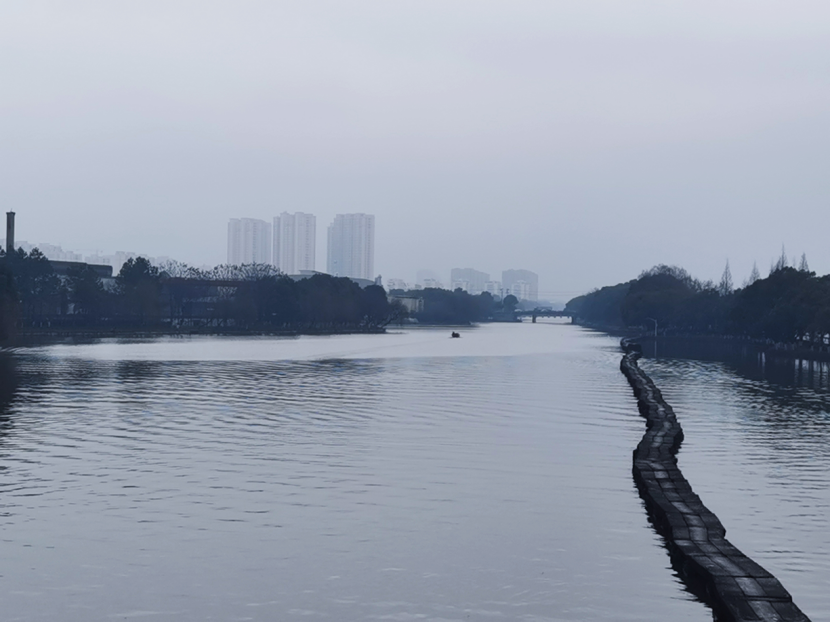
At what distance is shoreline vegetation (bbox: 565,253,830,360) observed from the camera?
237 ft

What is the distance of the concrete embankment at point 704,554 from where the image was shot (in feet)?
32.1

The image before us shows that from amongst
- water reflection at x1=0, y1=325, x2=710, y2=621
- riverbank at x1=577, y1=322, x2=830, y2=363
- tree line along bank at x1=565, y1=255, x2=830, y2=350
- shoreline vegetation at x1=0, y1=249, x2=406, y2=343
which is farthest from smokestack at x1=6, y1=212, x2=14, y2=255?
water reflection at x1=0, y1=325, x2=710, y2=621

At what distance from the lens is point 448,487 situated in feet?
56.3

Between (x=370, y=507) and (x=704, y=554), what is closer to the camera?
(x=704, y=554)

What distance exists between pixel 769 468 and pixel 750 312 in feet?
232

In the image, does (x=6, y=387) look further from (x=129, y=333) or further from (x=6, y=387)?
(x=129, y=333)

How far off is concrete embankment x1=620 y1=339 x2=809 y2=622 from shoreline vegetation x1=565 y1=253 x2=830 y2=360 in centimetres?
5292

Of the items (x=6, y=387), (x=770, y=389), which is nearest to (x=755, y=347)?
(x=770, y=389)

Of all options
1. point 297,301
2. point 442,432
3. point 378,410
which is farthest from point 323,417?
point 297,301

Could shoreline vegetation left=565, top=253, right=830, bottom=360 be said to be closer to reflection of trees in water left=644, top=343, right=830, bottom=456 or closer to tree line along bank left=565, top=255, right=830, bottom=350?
tree line along bank left=565, top=255, right=830, bottom=350

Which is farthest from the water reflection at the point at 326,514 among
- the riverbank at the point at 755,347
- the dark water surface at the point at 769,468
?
the riverbank at the point at 755,347

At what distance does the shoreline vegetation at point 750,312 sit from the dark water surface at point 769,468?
2987 centimetres

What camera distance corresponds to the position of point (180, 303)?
125 m

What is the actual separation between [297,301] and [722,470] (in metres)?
110
